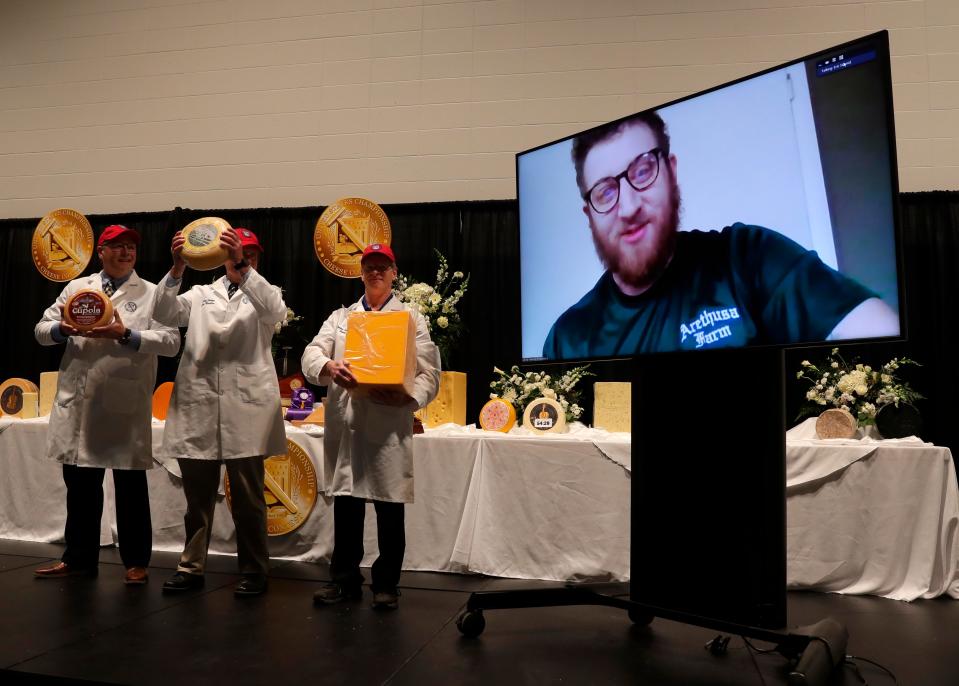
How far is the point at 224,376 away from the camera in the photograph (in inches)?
123

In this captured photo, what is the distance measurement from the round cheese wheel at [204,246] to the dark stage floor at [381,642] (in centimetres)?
128

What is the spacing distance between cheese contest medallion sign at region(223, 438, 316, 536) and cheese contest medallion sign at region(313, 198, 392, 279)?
1359mm

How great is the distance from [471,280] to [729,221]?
321 cm

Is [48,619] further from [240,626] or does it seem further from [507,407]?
[507,407]

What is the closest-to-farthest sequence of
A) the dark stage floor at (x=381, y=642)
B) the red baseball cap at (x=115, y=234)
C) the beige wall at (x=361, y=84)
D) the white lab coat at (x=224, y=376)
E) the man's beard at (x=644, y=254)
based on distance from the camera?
the dark stage floor at (x=381, y=642)
the man's beard at (x=644, y=254)
the white lab coat at (x=224, y=376)
the red baseball cap at (x=115, y=234)
the beige wall at (x=361, y=84)

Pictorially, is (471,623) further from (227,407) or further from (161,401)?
(161,401)

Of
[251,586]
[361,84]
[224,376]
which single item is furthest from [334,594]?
[361,84]

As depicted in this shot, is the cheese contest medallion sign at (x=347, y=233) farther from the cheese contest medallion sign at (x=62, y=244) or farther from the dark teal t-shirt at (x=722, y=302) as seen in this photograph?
the dark teal t-shirt at (x=722, y=302)

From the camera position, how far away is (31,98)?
247 inches

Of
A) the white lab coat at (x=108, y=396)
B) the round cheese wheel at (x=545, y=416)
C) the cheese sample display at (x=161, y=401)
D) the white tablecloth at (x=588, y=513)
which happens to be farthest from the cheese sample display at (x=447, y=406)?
the cheese sample display at (x=161, y=401)

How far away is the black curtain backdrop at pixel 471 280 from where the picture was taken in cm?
459

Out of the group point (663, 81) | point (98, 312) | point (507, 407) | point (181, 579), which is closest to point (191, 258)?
point (98, 312)

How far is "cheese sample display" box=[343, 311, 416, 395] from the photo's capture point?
2.80m

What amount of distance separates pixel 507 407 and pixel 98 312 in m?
1.90
